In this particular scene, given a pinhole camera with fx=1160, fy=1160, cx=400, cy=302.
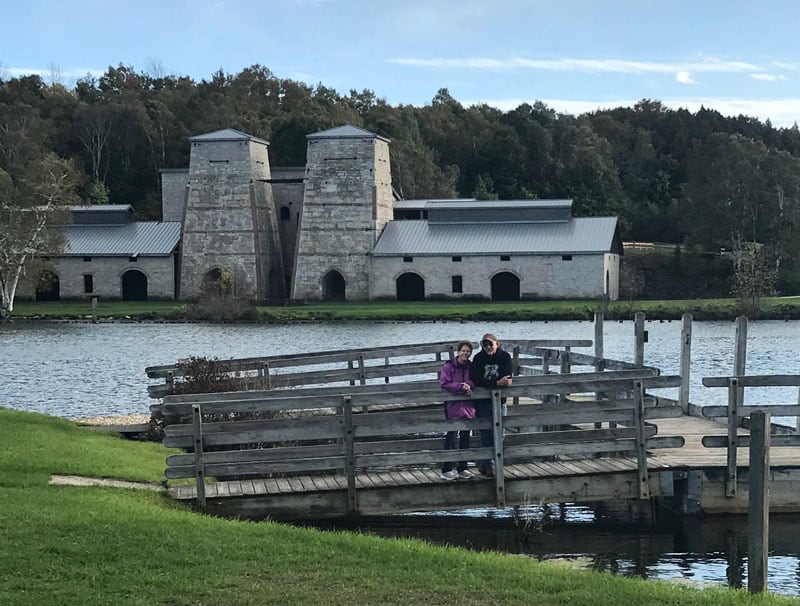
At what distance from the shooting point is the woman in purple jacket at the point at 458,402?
43.4ft

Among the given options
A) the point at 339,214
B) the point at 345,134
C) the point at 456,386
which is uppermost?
the point at 345,134

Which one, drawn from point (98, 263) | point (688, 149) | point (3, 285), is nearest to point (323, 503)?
point (3, 285)

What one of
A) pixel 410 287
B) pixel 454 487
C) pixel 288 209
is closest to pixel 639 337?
pixel 454 487

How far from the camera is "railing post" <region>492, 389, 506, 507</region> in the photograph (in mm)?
12930

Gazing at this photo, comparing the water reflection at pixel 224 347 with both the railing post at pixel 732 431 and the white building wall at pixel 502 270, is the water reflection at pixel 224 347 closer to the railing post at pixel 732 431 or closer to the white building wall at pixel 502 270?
the white building wall at pixel 502 270

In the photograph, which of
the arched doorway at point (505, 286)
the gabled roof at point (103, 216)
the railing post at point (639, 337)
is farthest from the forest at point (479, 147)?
the railing post at point (639, 337)

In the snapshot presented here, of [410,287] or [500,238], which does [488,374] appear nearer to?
[500,238]

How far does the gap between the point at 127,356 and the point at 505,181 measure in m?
59.4

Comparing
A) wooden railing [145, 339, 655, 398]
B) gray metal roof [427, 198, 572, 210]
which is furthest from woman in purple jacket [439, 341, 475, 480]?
gray metal roof [427, 198, 572, 210]

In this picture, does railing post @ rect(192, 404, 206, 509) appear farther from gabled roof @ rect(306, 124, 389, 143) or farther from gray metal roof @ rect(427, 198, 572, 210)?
gray metal roof @ rect(427, 198, 572, 210)

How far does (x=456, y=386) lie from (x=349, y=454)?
160 cm

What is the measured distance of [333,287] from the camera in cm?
7200

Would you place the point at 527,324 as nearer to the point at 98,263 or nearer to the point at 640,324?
the point at 98,263

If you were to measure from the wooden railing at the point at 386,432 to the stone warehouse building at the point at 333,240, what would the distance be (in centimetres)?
5304
